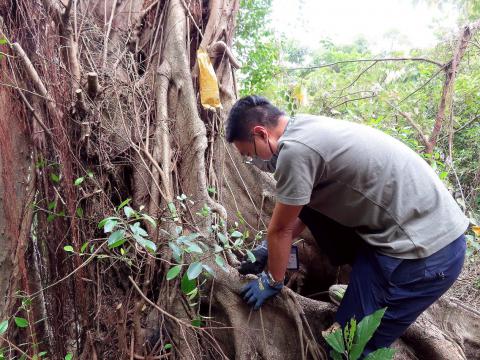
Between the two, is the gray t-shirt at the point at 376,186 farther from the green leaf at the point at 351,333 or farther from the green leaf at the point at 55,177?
the green leaf at the point at 55,177

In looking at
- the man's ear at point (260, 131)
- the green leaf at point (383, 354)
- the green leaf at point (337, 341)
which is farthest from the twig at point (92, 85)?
the green leaf at point (383, 354)

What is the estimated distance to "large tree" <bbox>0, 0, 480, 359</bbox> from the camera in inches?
77.4

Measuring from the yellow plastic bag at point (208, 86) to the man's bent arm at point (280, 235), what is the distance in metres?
1.21

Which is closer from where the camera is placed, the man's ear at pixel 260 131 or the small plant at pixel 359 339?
the small plant at pixel 359 339

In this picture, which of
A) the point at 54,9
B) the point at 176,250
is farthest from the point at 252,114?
the point at 54,9

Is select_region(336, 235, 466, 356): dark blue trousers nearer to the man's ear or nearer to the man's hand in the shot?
the man's hand

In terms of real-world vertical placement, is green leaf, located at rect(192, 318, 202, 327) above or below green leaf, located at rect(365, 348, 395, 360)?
below

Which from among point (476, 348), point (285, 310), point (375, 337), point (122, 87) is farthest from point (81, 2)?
point (476, 348)

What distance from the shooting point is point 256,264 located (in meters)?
2.03

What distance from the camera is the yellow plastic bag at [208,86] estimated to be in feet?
8.90

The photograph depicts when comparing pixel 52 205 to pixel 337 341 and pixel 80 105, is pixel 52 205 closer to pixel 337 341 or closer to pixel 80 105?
pixel 80 105

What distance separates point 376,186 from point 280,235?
428mm

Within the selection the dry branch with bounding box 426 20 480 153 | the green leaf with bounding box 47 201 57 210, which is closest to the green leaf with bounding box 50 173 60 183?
the green leaf with bounding box 47 201 57 210

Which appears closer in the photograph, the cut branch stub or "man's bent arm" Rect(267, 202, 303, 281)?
"man's bent arm" Rect(267, 202, 303, 281)
